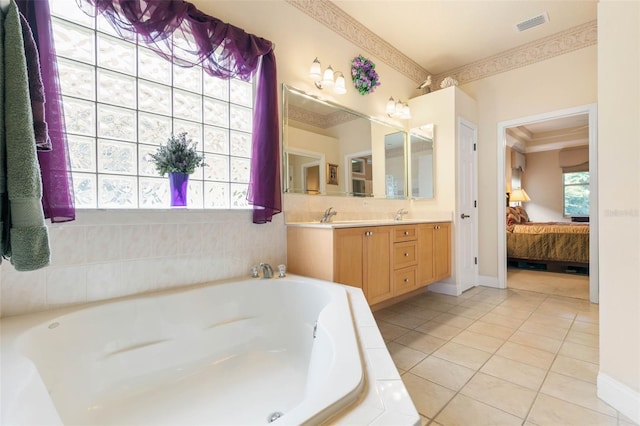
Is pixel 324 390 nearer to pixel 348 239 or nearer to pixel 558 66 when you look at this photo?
pixel 348 239

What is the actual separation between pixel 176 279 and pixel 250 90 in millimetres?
1439

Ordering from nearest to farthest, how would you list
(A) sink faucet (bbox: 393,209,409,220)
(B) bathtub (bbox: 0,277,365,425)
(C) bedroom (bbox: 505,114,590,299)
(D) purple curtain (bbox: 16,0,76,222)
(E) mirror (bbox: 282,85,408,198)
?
1. (B) bathtub (bbox: 0,277,365,425)
2. (D) purple curtain (bbox: 16,0,76,222)
3. (E) mirror (bbox: 282,85,408,198)
4. (A) sink faucet (bbox: 393,209,409,220)
5. (C) bedroom (bbox: 505,114,590,299)

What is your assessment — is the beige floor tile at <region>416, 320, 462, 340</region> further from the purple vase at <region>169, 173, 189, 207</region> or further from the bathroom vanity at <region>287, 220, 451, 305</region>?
the purple vase at <region>169, 173, 189, 207</region>

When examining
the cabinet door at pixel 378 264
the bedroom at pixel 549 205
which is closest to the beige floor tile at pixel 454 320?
the cabinet door at pixel 378 264

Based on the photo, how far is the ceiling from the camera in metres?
2.75

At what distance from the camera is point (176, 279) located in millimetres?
1738

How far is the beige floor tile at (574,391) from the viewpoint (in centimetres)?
140

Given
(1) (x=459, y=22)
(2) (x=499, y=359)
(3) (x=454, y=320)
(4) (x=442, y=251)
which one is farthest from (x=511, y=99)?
(2) (x=499, y=359)

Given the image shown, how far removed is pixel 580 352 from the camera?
196 cm

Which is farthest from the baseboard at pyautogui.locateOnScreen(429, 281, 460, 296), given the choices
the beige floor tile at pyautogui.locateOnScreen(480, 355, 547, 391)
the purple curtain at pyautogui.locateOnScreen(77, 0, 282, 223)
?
the purple curtain at pyautogui.locateOnScreen(77, 0, 282, 223)

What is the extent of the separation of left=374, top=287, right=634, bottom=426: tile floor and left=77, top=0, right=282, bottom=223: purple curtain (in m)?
1.39

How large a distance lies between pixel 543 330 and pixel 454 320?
64 centimetres

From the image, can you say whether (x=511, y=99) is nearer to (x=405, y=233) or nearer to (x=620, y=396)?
(x=405, y=233)

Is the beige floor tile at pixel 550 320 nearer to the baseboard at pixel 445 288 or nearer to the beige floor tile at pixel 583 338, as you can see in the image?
the beige floor tile at pixel 583 338
